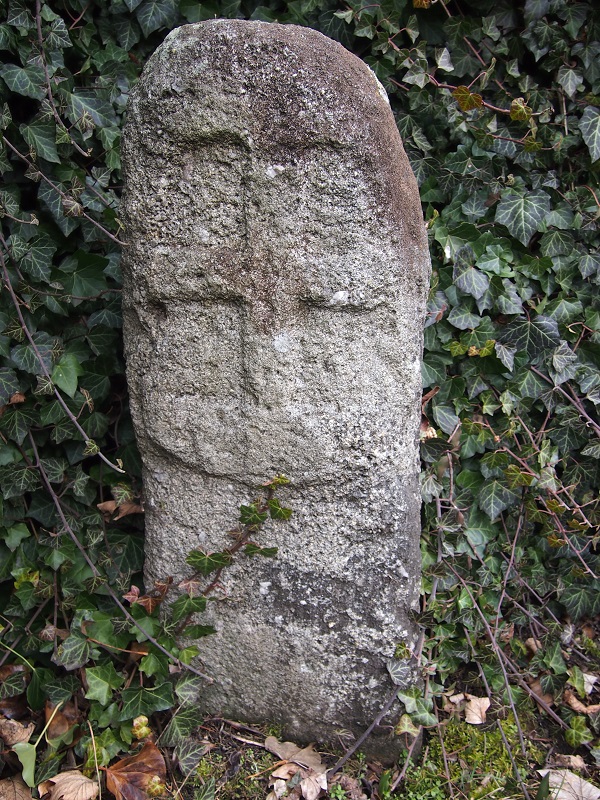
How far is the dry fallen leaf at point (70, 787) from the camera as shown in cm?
158

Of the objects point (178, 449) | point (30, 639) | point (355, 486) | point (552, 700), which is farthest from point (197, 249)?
point (552, 700)

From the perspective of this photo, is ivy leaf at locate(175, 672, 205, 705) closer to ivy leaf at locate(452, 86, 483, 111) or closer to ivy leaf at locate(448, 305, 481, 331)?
ivy leaf at locate(448, 305, 481, 331)

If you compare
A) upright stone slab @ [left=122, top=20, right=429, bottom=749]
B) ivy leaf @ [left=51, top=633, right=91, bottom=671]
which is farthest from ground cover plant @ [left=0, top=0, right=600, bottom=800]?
upright stone slab @ [left=122, top=20, right=429, bottom=749]

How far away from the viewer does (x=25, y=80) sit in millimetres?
1750

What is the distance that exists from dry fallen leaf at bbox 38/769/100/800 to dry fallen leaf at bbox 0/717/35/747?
12 cm

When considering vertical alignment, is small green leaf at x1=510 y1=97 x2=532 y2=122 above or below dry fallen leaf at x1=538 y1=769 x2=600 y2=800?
above

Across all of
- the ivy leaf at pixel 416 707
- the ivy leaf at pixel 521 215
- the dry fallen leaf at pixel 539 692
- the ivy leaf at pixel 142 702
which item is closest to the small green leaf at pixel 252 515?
the ivy leaf at pixel 142 702

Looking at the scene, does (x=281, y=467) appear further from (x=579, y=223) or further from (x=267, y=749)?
(x=579, y=223)

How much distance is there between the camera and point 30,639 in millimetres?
1841

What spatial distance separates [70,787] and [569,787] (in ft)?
4.09

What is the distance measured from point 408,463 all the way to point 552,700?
983 mm

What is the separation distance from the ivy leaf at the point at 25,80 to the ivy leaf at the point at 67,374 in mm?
682

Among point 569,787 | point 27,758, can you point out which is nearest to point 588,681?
point 569,787

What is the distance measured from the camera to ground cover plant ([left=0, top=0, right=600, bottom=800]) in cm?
171
